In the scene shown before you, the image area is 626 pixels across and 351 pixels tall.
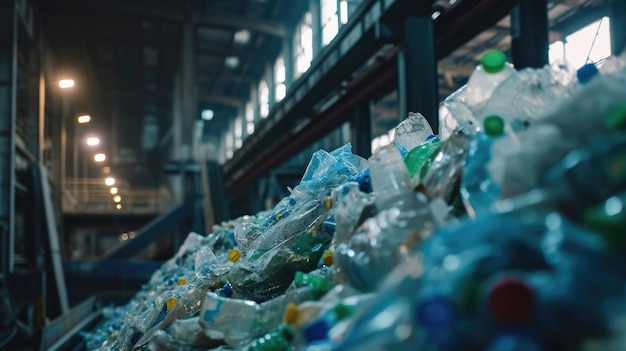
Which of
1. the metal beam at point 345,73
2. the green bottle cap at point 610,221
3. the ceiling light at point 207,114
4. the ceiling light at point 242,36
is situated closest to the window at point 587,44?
the metal beam at point 345,73

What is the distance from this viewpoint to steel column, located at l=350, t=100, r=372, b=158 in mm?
6309

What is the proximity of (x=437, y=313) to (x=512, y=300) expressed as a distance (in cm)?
12

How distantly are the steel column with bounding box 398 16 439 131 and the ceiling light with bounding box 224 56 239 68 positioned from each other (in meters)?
13.5

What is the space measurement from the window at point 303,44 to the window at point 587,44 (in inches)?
306

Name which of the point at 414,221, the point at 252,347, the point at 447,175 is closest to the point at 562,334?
the point at 414,221

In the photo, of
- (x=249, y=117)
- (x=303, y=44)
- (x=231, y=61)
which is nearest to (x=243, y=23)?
(x=303, y=44)

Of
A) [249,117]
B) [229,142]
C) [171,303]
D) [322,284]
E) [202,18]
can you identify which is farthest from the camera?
[229,142]

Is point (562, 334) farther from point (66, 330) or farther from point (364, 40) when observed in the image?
point (66, 330)

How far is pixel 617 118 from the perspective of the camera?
3.60 feet

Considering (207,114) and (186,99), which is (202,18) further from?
(207,114)

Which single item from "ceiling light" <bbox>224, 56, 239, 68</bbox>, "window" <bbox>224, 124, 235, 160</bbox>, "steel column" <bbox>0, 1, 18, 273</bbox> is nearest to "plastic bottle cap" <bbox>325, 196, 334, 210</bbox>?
"steel column" <bbox>0, 1, 18, 273</bbox>

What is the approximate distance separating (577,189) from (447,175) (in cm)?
53

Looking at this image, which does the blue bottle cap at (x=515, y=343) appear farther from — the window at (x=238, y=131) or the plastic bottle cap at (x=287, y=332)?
the window at (x=238, y=131)

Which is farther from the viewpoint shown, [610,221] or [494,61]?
[494,61]
